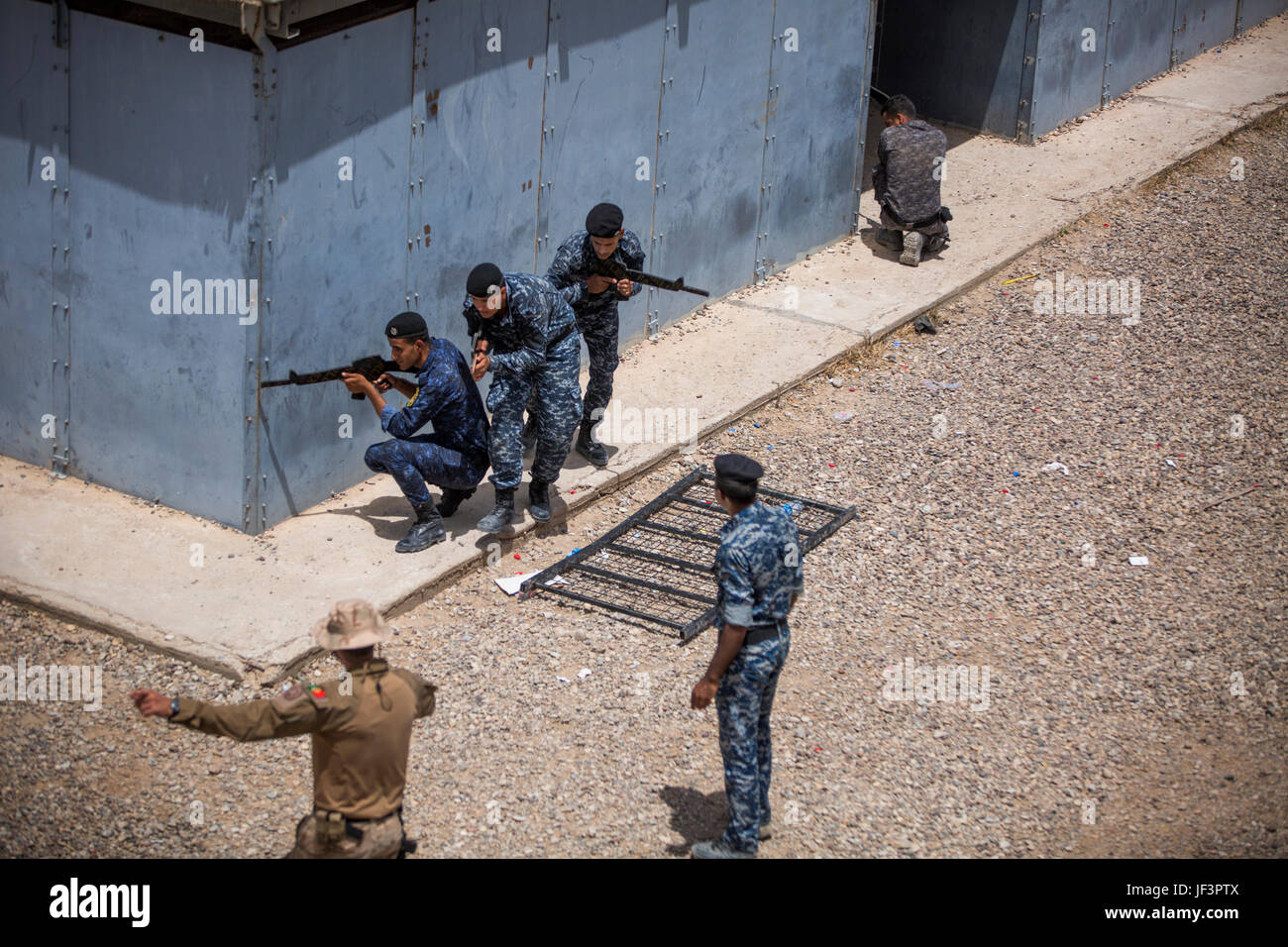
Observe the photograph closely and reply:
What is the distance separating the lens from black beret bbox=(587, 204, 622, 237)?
325 inches

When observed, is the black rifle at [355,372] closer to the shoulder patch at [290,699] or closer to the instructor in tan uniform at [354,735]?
the instructor in tan uniform at [354,735]

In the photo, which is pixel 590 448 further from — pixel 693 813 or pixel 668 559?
pixel 693 813

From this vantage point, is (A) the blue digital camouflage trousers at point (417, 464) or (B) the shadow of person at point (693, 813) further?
(A) the blue digital camouflage trousers at point (417, 464)

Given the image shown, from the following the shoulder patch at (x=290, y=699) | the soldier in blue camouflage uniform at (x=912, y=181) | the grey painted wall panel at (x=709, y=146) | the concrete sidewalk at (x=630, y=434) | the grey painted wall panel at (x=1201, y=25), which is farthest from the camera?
the grey painted wall panel at (x=1201, y=25)

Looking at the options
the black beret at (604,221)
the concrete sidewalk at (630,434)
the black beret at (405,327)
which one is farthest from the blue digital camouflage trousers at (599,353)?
the black beret at (405,327)

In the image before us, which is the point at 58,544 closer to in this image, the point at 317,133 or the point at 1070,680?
the point at 317,133

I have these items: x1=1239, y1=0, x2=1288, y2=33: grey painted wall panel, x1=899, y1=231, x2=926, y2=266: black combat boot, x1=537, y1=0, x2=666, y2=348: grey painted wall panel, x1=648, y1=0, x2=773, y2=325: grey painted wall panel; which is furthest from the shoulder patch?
x1=1239, y1=0, x2=1288, y2=33: grey painted wall panel

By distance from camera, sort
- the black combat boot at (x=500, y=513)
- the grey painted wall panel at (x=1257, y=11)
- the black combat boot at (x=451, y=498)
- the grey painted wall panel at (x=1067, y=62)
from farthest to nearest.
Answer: the grey painted wall panel at (x=1257, y=11) → the grey painted wall panel at (x=1067, y=62) → the black combat boot at (x=451, y=498) → the black combat boot at (x=500, y=513)

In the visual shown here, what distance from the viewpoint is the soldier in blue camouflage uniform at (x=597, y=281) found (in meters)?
8.31

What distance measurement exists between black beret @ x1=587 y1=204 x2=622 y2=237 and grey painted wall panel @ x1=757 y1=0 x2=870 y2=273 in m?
3.39

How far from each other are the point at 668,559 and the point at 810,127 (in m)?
5.03

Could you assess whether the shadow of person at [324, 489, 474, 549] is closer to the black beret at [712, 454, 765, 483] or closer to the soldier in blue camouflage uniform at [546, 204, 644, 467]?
the soldier in blue camouflage uniform at [546, 204, 644, 467]

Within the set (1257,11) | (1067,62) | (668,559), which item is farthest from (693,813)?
(1257,11)

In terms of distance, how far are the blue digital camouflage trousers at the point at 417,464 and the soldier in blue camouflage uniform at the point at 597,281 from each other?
128cm
